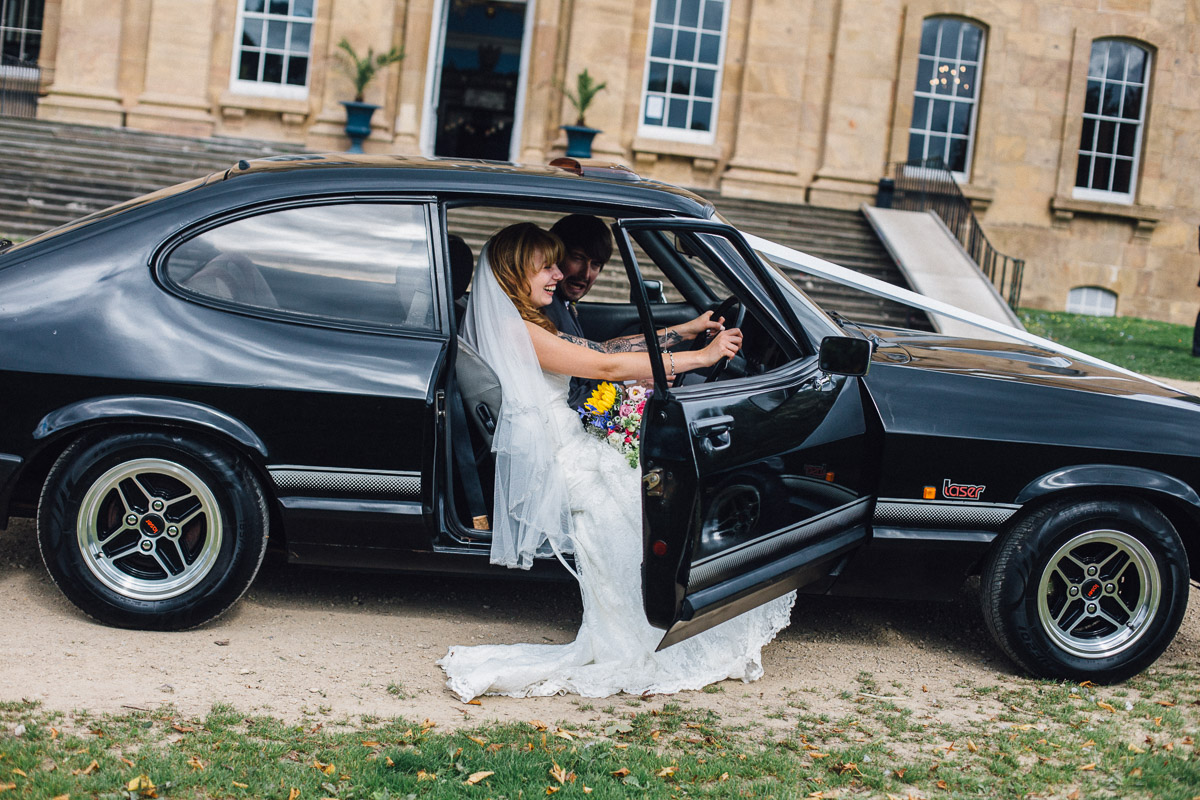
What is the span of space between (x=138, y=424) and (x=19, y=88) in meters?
16.0

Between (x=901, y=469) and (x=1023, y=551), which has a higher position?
(x=901, y=469)

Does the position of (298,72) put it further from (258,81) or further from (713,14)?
(713,14)

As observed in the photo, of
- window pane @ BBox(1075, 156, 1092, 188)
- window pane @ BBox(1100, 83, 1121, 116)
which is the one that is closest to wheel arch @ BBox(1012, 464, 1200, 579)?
window pane @ BBox(1075, 156, 1092, 188)

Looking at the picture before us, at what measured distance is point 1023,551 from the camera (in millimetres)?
4051

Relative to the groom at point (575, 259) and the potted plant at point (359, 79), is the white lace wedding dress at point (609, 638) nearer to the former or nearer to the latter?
the groom at point (575, 259)

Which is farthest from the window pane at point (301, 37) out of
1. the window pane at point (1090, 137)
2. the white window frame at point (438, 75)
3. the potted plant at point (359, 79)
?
the window pane at point (1090, 137)

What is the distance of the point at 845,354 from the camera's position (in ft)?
12.2

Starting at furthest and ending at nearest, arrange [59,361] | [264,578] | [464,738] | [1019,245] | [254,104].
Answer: [1019,245], [254,104], [264,578], [59,361], [464,738]

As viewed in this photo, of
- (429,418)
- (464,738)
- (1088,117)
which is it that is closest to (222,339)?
(429,418)

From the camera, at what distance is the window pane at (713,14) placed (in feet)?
58.9

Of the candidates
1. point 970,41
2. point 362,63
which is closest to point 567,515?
point 362,63

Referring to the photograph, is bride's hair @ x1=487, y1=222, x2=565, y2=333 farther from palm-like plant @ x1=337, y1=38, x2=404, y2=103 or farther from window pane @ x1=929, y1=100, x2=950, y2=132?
window pane @ x1=929, y1=100, x2=950, y2=132

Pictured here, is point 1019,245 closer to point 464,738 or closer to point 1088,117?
point 1088,117

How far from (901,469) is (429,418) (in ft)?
5.64
